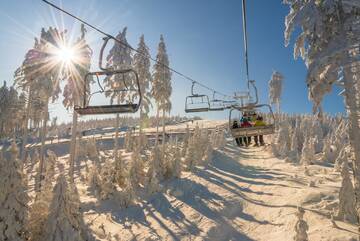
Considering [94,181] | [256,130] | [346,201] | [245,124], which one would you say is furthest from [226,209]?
[94,181]

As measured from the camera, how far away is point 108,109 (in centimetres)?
636

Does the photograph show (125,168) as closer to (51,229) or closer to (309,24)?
(51,229)

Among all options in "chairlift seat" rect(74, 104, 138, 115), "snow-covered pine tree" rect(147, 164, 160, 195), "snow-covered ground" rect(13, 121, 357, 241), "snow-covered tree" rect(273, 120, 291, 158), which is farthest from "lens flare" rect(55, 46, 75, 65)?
"snow-covered tree" rect(273, 120, 291, 158)

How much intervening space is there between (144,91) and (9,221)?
2536 centimetres

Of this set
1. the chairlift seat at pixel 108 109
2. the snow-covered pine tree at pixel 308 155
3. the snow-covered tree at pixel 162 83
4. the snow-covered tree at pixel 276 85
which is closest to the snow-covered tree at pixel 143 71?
the snow-covered tree at pixel 162 83

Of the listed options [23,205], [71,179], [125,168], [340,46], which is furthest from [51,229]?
[340,46]

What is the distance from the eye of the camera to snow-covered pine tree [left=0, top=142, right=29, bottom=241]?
11344 millimetres

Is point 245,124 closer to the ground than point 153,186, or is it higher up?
higher up

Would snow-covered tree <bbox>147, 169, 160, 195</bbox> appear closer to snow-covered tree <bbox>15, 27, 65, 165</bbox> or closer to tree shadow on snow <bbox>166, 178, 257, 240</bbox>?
tree shadow on snow <bbox>166, 178, 257, 240</bbox>

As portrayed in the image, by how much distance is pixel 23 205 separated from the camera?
39.1ft

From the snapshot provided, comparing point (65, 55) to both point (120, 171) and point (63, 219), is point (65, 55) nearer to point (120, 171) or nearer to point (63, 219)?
point (120, 171)

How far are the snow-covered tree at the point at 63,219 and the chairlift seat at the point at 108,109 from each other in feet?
23.0

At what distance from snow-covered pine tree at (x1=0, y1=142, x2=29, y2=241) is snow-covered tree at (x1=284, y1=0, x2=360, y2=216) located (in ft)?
46.6

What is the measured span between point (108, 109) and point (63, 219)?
27.3 ft
